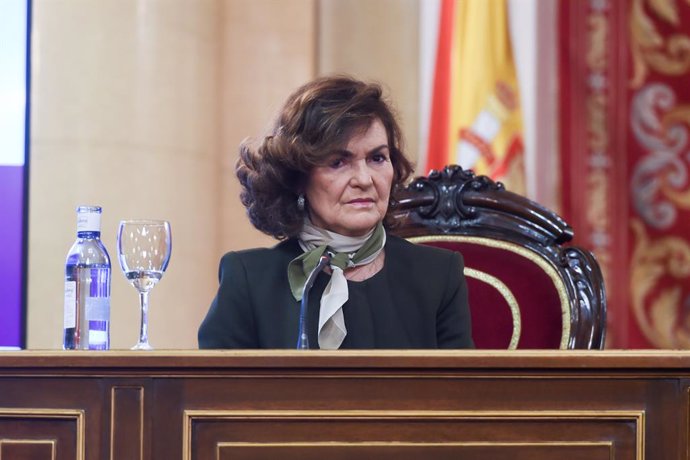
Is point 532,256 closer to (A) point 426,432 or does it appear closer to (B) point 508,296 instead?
(B) point 508,296

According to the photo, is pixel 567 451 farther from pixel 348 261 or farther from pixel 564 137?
pixel 564 137

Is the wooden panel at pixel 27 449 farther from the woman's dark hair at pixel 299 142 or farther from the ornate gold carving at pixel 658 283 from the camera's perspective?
the ornate gold carving at pixel 658 283

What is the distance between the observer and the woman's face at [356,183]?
6.79ft

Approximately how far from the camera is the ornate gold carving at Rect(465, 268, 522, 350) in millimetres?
2211

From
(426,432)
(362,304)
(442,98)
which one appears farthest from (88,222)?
(442,98)

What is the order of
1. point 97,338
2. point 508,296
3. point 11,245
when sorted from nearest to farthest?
point 97,338 < point 508,296 < point 11,245

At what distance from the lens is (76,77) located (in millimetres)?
3488

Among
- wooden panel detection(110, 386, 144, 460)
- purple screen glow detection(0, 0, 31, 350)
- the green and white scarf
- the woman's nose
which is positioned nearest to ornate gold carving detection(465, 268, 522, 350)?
the green and white scarf

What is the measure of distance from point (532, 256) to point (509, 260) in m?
0.04

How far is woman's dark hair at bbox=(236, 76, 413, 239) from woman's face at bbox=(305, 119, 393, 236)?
23 mm

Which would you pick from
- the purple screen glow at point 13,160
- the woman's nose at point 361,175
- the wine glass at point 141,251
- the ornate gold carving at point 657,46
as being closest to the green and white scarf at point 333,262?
the woman's nose at point 361,175

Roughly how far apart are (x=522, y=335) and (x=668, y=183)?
1.29 m

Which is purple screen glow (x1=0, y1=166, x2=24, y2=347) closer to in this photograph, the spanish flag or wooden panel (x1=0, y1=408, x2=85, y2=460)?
the spanish flag

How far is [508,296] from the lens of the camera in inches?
87.8
